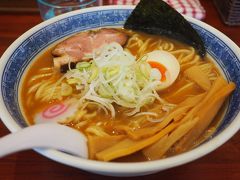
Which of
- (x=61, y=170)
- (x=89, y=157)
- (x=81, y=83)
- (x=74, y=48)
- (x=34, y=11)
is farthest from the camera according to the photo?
(x=34, y=11)

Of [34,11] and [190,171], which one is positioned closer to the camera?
[190,171]

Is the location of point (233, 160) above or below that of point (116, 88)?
below

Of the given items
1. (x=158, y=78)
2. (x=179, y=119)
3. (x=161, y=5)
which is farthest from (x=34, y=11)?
(x=179, y=119)

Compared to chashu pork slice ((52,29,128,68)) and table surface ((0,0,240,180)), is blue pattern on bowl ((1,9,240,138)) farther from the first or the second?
table surface ((0,0,240,180))

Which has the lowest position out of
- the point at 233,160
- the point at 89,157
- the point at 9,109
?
the point at 233,160

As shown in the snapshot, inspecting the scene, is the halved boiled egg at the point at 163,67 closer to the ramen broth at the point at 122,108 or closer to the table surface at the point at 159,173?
the ramen broth at the point at 122,108

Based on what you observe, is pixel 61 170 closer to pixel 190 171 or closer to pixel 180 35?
pixel 190 171
